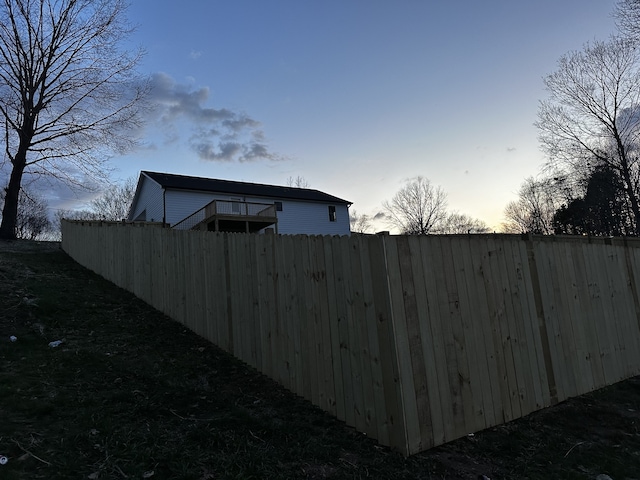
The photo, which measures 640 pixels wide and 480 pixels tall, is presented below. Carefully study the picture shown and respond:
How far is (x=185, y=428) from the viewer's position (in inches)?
114

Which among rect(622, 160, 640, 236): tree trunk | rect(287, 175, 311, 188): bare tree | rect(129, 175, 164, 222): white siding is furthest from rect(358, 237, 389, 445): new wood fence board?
rect(287, 175, 311, 188): bare tree

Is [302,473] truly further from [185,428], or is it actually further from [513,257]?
[513,257]

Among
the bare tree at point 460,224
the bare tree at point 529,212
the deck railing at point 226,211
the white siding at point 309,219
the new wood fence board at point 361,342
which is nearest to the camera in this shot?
the new wood fence board at point 361,342

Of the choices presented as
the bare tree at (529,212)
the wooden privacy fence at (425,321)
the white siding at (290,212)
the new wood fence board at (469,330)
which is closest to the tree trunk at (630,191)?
the bare tree at (529,212)

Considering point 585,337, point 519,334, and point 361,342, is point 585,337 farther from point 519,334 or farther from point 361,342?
point 361,342

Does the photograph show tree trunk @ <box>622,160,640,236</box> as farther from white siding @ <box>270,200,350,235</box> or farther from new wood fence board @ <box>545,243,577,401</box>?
new wood fence board @ <box>545,243,577,401</box>

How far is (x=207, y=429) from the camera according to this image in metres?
2.91

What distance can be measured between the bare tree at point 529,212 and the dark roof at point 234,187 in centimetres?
2365

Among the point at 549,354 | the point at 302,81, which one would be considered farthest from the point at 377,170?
the point at 549,354

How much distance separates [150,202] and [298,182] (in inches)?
908

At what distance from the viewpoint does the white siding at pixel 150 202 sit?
21797 millimetres

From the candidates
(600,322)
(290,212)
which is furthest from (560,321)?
(290,212)

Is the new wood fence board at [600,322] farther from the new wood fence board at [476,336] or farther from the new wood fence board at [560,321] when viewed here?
the new wood fence board at [476,336]

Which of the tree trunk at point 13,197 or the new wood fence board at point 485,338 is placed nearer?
the new wood fence board at point 485,338
